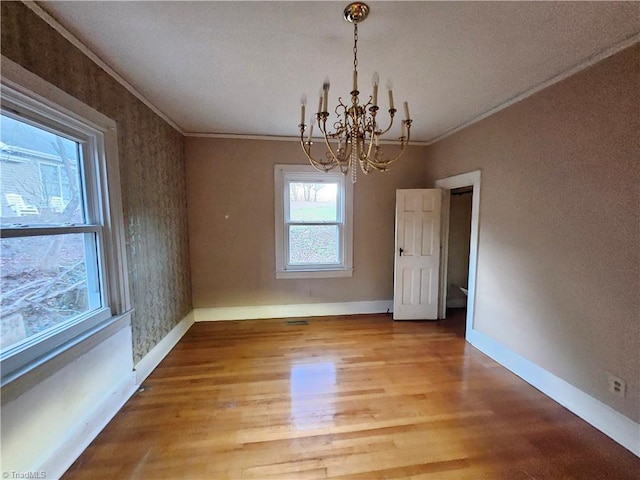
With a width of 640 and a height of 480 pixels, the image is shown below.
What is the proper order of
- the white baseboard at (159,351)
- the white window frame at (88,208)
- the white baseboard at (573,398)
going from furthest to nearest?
the white baseboard at (159,351) < the white baseboard at (573,398) < the white window frame at (88,208)

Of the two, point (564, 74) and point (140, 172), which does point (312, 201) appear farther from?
point (564, 74)

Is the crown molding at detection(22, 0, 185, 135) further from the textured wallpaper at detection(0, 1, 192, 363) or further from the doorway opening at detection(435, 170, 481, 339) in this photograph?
the doorway opening at detection(435, 170, 481, 339)

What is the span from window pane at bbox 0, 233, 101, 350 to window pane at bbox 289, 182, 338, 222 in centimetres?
224

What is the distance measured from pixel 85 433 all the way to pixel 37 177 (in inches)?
59.6

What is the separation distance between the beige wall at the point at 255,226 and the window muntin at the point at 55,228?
1.51m

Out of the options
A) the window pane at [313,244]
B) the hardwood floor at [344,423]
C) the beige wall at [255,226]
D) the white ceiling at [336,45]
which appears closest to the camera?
the white ceiling at [336,45]

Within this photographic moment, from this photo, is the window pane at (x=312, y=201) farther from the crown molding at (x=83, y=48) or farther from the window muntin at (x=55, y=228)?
the window muntin at (x=55, y=228)

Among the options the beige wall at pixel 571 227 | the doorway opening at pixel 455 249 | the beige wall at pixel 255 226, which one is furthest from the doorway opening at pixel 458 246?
the beige wall at pixel 571 227

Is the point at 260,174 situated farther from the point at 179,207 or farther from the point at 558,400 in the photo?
the point at 558,400

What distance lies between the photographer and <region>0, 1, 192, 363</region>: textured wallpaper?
133 centimetres

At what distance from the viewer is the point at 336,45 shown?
1635 mm

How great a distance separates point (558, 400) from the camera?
6.56 feet

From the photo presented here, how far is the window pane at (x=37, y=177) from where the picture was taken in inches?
50.3

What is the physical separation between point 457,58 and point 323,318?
122 inches
